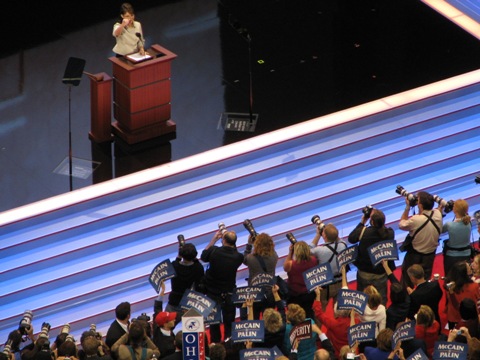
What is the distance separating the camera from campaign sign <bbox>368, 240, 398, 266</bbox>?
37.1 feet

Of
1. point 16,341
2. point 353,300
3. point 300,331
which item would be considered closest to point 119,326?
point 16,341

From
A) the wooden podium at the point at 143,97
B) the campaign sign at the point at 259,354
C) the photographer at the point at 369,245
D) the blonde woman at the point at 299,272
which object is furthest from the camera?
the wooden podium at the point at 143,97

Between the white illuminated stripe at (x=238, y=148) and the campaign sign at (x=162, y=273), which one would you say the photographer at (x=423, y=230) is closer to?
the campaign sign at (x=162, y=273)

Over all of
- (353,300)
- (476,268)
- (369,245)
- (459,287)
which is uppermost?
(369,245)

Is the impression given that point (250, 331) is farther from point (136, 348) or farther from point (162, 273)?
point (162, 273)

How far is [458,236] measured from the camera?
11.8 meters

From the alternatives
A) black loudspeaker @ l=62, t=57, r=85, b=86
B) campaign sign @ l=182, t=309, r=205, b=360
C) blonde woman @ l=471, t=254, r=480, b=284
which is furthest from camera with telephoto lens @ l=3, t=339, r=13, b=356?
blonde woman @ l=471, t=254, r=480, b=284

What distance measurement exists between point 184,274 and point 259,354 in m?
1.62

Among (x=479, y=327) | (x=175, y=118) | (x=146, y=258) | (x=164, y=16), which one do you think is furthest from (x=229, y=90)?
(x=479, y=327)

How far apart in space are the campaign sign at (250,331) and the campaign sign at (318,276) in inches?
34.5

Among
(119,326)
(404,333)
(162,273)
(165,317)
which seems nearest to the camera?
(404,333)

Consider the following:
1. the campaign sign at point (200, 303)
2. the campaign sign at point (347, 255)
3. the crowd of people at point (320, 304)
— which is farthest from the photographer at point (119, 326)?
the campaign sign at point (347, 255)

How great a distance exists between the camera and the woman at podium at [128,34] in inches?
542

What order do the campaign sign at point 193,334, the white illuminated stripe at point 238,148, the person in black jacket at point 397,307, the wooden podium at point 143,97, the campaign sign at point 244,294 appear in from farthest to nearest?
the wooden podium at point 143,97
the white illuminated stripe at point 238,148
the campaign sign at point 244,294
the person in black jacket at point 397,307
the campaign sign at point 193,334
